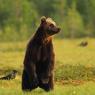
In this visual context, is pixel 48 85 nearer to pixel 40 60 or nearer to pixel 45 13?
pixel 40 60

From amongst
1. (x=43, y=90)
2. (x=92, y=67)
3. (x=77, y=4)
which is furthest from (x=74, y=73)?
(x=77, y=4)

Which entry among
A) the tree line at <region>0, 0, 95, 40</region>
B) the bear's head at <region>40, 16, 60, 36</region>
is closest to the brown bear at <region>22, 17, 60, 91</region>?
the bear's head at <region>40, 16, 60, 36</region>

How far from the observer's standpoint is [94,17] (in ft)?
215

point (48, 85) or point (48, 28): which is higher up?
point (48, 28)

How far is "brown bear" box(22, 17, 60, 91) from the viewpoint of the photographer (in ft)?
39.9

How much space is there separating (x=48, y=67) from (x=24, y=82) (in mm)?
695

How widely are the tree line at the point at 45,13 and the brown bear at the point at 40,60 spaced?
3856 centimetres

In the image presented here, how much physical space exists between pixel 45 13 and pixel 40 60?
202ft

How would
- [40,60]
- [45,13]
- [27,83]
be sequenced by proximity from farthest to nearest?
1. [45,13]
2. [27,83]
3. [40,60]

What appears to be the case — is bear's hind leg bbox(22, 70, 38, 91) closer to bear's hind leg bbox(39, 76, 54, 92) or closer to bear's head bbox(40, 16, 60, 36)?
bear's hind leg bbox(39, 76, 54, 92)

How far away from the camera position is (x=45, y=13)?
7362 cm

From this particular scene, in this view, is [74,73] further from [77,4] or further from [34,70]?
[77,4]

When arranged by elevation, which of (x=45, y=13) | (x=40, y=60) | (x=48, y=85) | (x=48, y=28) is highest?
(x=45, y=13)

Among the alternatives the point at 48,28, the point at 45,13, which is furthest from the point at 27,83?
the point at 45,13
